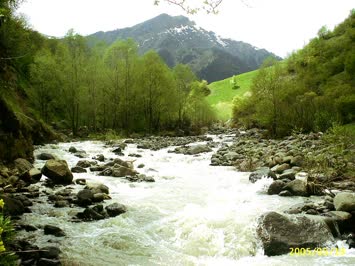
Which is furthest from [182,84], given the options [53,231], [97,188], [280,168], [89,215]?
[53,231]

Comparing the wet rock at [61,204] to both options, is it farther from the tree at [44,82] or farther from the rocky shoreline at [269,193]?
the tree at [44,82]

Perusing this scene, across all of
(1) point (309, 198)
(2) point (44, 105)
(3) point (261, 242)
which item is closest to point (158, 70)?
(2) point (44, 105)

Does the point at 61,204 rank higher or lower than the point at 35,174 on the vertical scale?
lower

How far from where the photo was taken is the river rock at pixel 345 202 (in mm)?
9039

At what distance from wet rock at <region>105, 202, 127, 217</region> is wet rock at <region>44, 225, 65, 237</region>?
1.88 m

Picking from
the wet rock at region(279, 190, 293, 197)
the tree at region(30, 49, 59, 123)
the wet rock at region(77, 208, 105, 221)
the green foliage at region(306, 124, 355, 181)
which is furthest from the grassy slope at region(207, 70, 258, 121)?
the wet rock at region(77, 208, 105, 221)

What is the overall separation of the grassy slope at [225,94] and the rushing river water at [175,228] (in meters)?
71.2

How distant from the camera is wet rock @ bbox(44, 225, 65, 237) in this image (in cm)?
847

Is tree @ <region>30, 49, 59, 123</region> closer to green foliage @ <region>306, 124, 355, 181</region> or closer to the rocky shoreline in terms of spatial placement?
the rocky shoreline

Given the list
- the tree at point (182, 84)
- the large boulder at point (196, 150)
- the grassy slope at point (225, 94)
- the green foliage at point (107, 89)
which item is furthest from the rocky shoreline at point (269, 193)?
the grassy slope at point (225, 94)

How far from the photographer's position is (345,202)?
30.2 feet

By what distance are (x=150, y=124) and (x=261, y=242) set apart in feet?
114

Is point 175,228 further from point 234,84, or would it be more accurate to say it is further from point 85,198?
point 234,84
